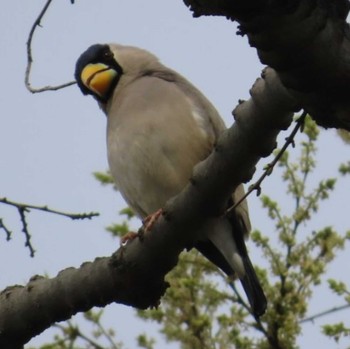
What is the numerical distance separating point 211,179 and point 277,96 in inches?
24.8

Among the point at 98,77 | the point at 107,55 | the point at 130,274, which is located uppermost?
the point at 107,55

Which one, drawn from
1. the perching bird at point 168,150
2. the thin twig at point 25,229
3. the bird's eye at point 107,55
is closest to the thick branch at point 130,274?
the thin twig at point 25,229

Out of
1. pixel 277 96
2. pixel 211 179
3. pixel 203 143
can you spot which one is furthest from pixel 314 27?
pixel 203 143

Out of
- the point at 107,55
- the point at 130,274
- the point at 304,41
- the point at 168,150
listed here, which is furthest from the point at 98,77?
the point at 304,41

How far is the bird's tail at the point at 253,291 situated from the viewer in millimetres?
5621

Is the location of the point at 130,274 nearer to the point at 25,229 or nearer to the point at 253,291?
the point at 25,229

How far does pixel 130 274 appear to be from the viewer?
421 centimetres

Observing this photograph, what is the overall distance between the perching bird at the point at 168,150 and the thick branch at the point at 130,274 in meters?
1.10

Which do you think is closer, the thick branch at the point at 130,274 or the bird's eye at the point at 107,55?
the thick branch at the point at 130,274

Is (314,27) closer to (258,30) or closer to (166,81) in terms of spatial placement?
(258,30)

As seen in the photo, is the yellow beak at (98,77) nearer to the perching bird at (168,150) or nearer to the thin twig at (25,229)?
the perching bird at (168,150)

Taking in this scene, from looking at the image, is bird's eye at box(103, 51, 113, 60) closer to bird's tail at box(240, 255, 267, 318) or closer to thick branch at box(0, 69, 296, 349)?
bird's tail at box(240, 255, 267, 318)

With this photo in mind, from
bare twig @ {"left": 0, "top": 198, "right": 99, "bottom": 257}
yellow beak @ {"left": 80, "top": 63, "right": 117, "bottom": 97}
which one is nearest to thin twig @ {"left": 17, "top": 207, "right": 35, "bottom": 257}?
bare twig @ {"left": 0, "top": 198, "right": 99, "bottom": 257}

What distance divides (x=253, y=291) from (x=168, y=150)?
882 millimetres
